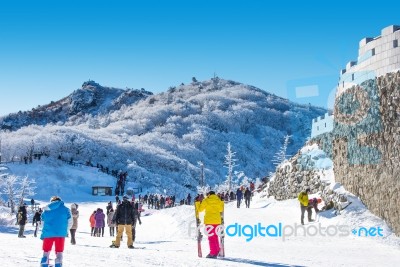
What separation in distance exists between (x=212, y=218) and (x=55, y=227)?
3748 mm

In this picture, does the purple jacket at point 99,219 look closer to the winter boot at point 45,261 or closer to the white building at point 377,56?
the white building at point 377,56

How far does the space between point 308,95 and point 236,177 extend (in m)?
66.6

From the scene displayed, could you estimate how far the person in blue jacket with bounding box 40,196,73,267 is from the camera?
841 centimetres

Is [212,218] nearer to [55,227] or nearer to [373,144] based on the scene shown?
[55,227]

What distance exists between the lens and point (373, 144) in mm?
18703

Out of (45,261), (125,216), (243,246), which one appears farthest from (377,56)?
(45,261)

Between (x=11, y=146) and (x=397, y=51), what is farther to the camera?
(x=11, y=146)

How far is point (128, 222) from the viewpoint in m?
12.8

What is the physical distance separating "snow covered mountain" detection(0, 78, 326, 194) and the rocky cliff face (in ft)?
156

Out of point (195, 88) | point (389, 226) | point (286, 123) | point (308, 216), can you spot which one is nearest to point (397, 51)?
point (389, 226)

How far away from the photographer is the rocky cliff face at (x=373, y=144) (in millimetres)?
17125

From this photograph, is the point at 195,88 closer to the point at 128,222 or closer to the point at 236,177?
the point at 236,177

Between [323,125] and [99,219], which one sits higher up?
[323,125]

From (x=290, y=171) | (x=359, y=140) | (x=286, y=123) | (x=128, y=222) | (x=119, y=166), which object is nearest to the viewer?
(x=128, y=222)
